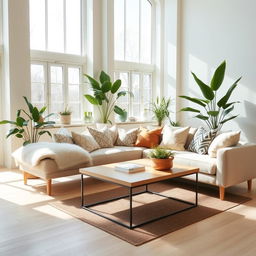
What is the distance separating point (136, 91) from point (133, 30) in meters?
1.51

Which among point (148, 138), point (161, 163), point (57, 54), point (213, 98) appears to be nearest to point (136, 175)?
point (161, 163)

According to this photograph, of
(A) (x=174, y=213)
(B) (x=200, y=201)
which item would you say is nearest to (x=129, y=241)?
(A) (x=174, y=213)

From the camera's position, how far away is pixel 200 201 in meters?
4.23

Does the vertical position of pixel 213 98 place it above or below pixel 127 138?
above

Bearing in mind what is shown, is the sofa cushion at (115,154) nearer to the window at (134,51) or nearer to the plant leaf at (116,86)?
the plant leaf at (116,86)

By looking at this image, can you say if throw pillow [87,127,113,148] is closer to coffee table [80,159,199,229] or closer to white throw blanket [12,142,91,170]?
white throw blanket [12,142,91,170]

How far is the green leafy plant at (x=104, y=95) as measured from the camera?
694 centimetres

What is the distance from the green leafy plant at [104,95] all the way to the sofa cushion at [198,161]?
2.41m

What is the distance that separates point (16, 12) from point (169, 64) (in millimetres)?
3992

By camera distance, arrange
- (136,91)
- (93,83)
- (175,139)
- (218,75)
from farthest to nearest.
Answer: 1. (136,91)
2. (93,83)
3. (218,75)
4. (175,139)

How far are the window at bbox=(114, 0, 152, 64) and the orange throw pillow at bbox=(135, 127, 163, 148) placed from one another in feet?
9.34

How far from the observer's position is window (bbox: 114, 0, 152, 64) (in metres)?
8.03

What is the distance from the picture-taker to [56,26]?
6.96m

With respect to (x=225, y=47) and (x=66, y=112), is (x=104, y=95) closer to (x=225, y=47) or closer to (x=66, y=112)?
(x=66, y=112)
